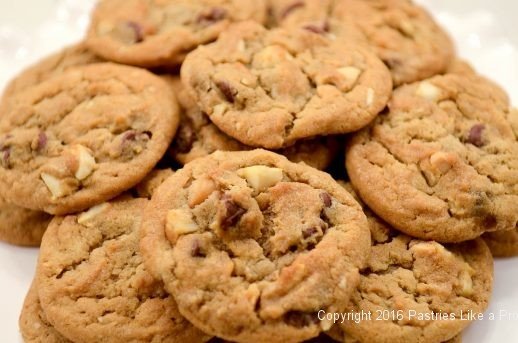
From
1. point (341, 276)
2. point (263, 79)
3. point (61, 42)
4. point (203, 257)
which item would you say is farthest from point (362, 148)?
point (61, 42)

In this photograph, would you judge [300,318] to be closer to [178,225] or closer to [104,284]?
[178,225]

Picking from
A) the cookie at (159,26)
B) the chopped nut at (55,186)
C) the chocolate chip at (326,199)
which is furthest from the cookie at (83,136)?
the chocolate chip at (326,199)

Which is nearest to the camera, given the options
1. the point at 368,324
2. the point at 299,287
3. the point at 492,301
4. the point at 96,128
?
the point at 299,287

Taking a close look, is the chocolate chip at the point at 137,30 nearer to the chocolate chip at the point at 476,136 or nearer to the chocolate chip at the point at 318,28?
the chocolate chip at the point at 318,28

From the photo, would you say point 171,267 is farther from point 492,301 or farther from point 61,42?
point 61,42

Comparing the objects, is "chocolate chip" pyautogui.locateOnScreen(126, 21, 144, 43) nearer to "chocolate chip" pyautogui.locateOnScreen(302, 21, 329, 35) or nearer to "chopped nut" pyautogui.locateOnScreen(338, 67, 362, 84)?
"chocolate chip" pyautogui.locateOnScreen(302, 21, 329, 35)

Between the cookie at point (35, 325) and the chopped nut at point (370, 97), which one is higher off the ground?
the chopped nut at point (370, 97)

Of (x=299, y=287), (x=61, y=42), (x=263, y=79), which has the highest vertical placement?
(x=263, y=79)
